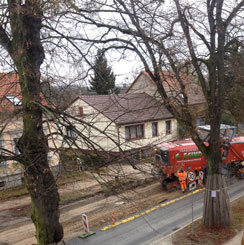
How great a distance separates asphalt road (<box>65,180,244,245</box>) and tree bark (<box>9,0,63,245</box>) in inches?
145

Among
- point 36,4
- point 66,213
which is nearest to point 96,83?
point 36,4

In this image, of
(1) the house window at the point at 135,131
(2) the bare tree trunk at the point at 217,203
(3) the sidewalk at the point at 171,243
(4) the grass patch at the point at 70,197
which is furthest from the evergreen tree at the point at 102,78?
(1) the house window at the point at 135,131

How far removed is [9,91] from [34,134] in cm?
112

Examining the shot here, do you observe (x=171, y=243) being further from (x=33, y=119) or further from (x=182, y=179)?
(x=33, y=119)

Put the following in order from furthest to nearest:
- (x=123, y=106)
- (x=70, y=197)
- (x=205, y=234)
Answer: (x=70, y=197)
(x=205, y=234)
(x=123, y=106)

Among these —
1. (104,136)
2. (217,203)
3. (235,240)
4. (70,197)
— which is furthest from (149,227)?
(104,136)

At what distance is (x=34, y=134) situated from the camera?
16.5ft

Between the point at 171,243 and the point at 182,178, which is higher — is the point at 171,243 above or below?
below

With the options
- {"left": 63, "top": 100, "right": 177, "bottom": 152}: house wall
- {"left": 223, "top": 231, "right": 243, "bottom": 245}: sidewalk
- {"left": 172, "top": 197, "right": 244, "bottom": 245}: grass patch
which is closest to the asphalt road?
{"left": 172, "top": 197, "right": 244, "bottom": 245}: grass patch

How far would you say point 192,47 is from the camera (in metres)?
8.95

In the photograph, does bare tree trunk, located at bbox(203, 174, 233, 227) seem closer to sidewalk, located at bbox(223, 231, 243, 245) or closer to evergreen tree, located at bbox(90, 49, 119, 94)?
sidewalk, located at bbox(223, 231, 243, 245)

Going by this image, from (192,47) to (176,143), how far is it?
758 centimetres

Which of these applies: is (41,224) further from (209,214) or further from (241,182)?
(241,182)

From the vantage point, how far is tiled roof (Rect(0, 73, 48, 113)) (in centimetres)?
530
